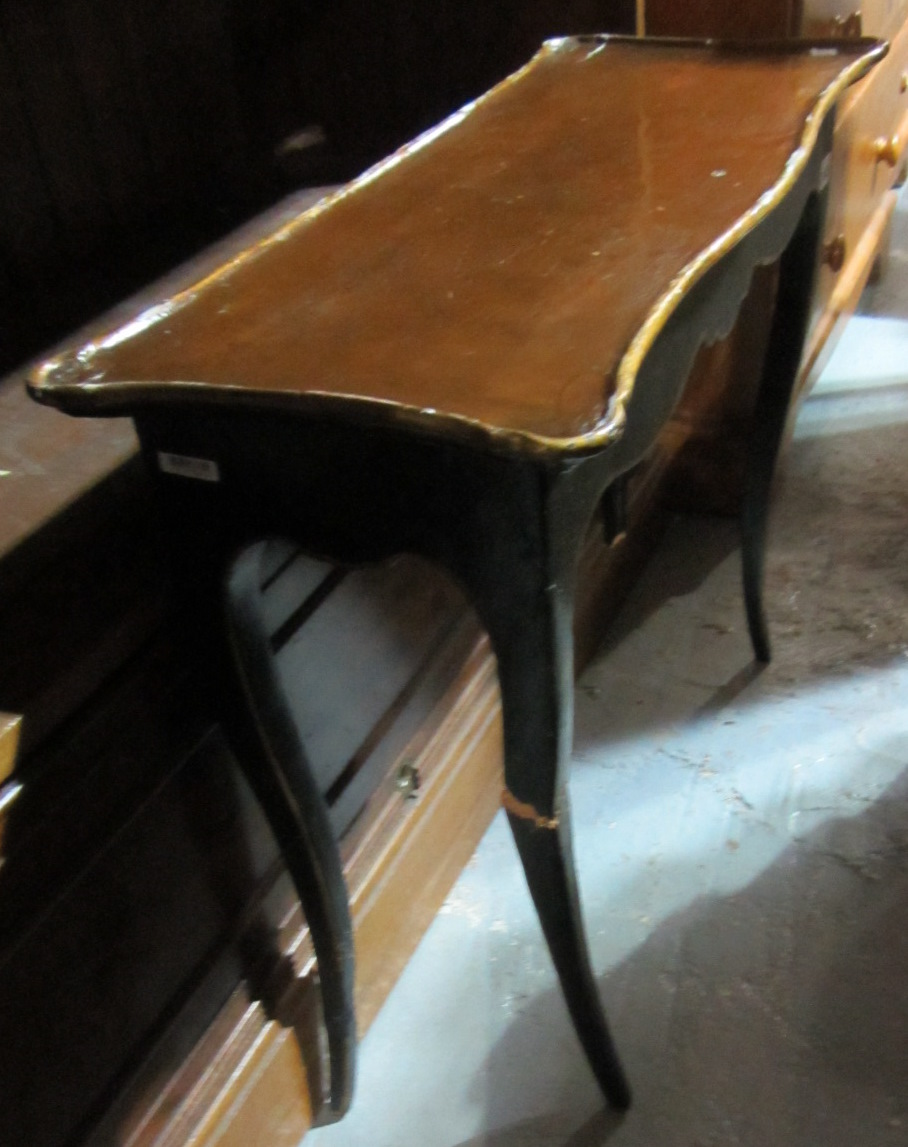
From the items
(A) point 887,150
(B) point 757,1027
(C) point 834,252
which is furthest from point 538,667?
(A) point 887,150

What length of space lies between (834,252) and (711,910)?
0.92m

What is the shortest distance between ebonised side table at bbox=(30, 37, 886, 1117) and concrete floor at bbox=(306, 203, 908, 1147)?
0.46 ft

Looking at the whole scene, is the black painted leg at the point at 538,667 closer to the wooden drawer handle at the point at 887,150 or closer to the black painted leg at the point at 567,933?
the black painted leg at the point at 567,933

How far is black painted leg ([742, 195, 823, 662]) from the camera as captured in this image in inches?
40.0

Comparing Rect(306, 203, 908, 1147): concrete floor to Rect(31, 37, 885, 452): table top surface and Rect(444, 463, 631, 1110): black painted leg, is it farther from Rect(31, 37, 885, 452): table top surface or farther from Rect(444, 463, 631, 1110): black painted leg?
Rect(31, 37, 885, 452): table top surface

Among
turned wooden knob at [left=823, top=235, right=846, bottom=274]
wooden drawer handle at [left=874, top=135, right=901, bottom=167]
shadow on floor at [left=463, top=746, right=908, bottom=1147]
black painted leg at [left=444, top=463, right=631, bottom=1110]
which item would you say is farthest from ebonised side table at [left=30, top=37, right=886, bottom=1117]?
wooden drawer handle at [left=874, top=135, right=901, bottom=167]

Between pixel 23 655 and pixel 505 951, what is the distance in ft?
2.02

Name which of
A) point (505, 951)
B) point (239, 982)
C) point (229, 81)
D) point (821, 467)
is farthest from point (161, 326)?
point (821, 467)

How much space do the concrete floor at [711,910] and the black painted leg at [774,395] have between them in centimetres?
12

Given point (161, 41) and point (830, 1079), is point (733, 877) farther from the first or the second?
point (161, 41)

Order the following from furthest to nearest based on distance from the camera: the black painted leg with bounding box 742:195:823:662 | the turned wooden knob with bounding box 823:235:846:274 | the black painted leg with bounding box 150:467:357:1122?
the turned wooden knob with bounding box 823:235:846:274
the black painted leg with bounding box 742:195:823:662
the black painted leg with bounding box 150:467:357:1122

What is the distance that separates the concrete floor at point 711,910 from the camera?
35.9 inches

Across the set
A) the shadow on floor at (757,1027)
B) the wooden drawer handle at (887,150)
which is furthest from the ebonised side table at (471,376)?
the wooden drawer handle at (887,150)

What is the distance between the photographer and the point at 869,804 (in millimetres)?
1145
